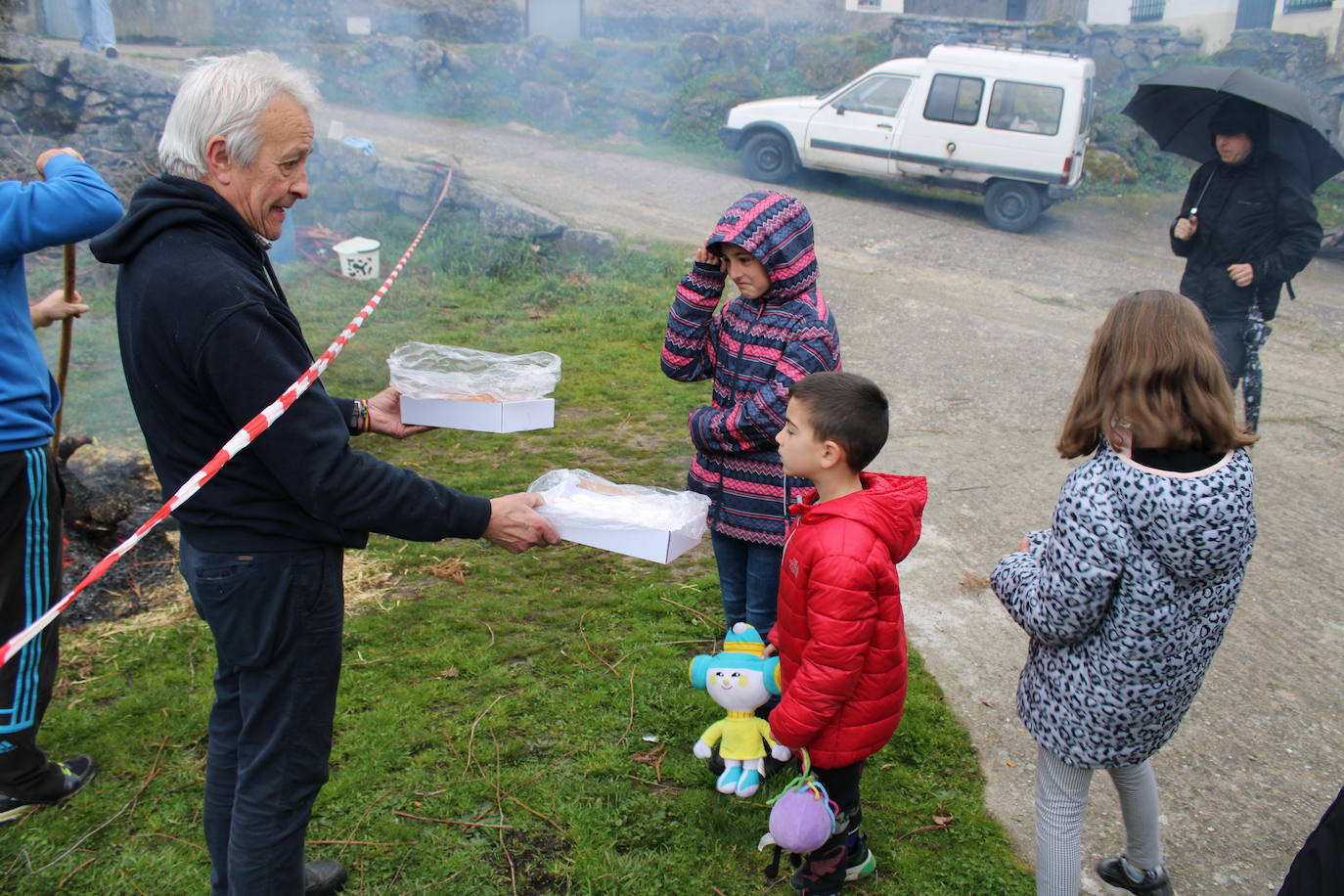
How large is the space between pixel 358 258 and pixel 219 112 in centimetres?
780

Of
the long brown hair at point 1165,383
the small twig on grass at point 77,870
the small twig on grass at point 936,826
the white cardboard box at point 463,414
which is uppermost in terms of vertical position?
the long brown hair at point 1165,383

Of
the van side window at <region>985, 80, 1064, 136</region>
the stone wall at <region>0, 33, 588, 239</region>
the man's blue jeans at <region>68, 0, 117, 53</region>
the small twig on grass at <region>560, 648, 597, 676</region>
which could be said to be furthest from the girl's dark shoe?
the van side window at <region>985, 80, 1064, 136</region>

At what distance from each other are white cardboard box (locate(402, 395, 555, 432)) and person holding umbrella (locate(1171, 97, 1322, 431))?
4158 millimetres

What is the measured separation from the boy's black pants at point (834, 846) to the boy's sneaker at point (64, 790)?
2.28m

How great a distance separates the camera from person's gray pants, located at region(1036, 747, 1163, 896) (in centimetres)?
250

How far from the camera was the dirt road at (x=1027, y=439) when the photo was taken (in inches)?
125

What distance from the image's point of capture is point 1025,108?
12297 millimetres

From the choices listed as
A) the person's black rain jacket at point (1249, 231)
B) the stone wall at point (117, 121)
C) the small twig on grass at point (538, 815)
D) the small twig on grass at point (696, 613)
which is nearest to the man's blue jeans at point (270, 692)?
the small twig on grass at point (538, 815)

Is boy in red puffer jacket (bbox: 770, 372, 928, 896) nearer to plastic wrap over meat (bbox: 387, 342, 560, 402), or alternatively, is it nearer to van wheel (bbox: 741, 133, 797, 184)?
plastic wrap over meat (bbox: 387, 342, 560, 402)

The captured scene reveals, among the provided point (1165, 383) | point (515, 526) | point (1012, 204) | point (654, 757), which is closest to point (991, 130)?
point (1012, 204)

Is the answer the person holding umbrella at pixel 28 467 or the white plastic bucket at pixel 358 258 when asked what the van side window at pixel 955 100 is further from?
the person holding umbrella at pixel 28 467

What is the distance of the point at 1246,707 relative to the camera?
11.8ft

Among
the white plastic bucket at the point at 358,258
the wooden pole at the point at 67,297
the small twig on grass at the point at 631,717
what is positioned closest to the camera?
the wooden pole at the point at 67,297

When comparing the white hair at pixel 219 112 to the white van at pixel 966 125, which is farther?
the white van at pixel 966 125
